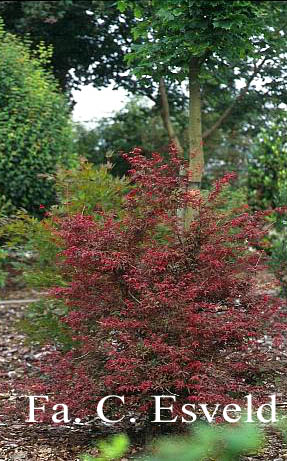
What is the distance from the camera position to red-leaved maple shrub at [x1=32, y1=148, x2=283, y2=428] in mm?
3246

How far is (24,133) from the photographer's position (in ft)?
27.0

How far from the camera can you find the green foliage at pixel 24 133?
320 inches

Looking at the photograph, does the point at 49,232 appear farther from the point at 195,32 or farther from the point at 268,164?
the point at 268,164

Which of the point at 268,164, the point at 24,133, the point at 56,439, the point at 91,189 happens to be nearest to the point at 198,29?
the point at 91,189

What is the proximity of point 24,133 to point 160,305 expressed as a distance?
17.6 feet

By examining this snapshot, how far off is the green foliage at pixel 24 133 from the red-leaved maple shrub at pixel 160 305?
4.58m

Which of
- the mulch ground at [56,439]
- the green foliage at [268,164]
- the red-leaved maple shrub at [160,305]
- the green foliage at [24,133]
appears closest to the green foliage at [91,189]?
the red-leaved maple shrub at [160,305]

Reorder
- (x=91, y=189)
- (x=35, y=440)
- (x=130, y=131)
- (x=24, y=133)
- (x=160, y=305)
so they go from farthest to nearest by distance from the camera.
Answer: (x=130, y=131) → (x=24, y=133) → (x=91, y=189) → (x=35, y=440) → (x=160, y=305)

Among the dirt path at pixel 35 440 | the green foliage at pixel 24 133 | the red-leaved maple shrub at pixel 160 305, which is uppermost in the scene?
the green foliage at pixel 24 133

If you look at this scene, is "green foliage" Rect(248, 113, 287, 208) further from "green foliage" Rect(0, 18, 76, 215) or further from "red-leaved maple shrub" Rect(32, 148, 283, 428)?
"red-leaved maple shrub" Rect(32, 148, 283, 428)

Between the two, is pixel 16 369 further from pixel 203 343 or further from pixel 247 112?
pixel 247 112

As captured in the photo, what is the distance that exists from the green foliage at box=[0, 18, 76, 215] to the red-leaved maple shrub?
4577mm

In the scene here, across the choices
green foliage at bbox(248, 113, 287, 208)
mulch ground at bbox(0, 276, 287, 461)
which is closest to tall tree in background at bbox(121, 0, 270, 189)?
mulch ground at bbox(0, 276, 287, 461)

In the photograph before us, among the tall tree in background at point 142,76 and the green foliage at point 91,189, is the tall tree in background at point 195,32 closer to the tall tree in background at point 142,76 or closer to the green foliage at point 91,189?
the green foliage at point 91,189
